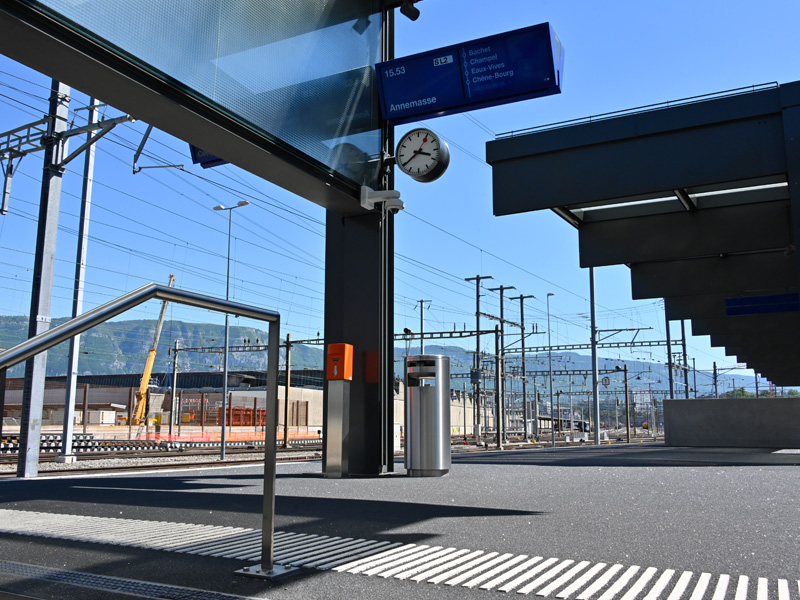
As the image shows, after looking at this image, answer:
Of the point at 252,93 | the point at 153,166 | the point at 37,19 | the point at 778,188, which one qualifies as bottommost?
the point at 37,19

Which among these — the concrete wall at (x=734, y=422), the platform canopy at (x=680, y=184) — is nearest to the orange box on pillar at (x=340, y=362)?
the platform canopy at (x=680, y=184)

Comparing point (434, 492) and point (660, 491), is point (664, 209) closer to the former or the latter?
point (660, 491)

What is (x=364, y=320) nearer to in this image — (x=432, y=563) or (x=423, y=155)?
(x=423, y=155)

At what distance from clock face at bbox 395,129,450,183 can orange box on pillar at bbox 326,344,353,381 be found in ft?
8.78

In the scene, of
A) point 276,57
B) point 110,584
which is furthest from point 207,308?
point 276,57

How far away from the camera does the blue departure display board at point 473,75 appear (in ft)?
29.9

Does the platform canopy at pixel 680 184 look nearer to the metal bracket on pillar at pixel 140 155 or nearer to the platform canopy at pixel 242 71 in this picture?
the platform canopy at pixel 242 71

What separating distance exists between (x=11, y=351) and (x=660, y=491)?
684 centimetres

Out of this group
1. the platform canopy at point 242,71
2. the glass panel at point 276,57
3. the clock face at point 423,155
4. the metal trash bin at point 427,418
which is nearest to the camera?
the platform canopy at point 242,71

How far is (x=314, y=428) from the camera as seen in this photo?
58.4 m

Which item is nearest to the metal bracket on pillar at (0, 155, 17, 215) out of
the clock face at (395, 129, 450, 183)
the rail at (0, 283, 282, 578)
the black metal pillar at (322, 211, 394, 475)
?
the black metal pillar at (322, 211, 394, 475)

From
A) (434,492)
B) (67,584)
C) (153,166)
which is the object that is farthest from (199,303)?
(153,166)

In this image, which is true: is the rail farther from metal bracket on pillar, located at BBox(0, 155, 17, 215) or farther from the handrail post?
metal bracket on pillar, located at BBox(0, 155, 17, 215)

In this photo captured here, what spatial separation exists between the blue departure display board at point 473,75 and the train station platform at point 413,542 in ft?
17.0
